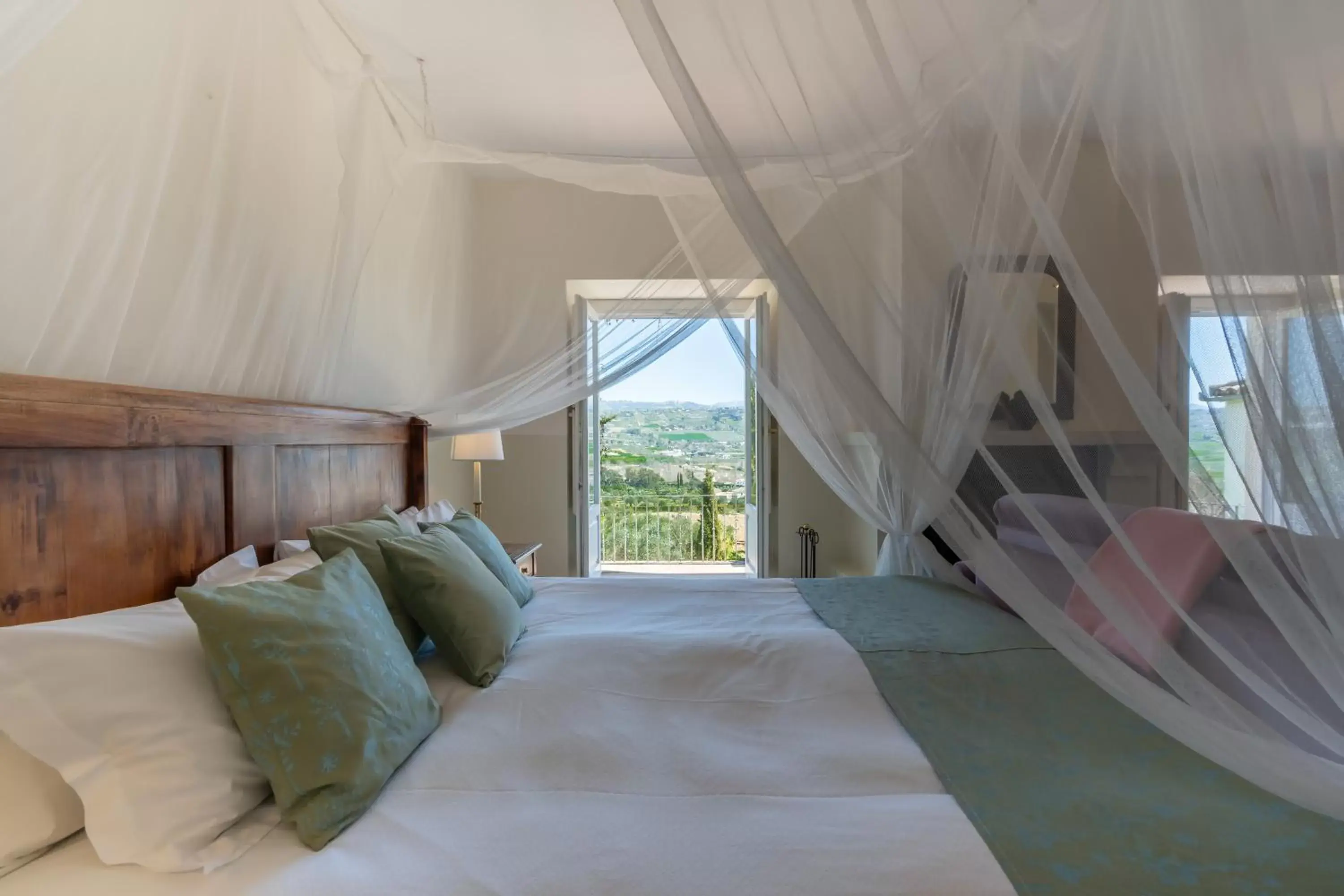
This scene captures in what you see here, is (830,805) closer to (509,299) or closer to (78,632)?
(78,632)

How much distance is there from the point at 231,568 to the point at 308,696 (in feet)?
2.02

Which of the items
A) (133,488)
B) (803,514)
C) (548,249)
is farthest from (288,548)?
(803,514)

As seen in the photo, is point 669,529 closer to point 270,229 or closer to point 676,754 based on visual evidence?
point 270,229

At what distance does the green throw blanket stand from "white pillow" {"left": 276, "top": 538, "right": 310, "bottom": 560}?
1.40 metres

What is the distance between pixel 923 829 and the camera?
937mm

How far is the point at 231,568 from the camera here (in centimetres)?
147

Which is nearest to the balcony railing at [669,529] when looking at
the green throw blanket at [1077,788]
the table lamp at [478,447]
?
the table lamp at [478,447]

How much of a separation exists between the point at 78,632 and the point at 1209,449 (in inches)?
63.9

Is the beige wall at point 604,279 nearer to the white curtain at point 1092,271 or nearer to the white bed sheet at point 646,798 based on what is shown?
the white curtain at point 1092,271

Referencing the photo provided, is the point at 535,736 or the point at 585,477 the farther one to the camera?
the point at 585,477

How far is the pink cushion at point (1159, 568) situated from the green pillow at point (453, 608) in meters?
1.18

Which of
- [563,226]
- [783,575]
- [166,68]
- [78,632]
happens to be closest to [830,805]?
[78,632]

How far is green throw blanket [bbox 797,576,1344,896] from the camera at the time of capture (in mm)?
853

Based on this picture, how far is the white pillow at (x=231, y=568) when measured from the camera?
1408mm
